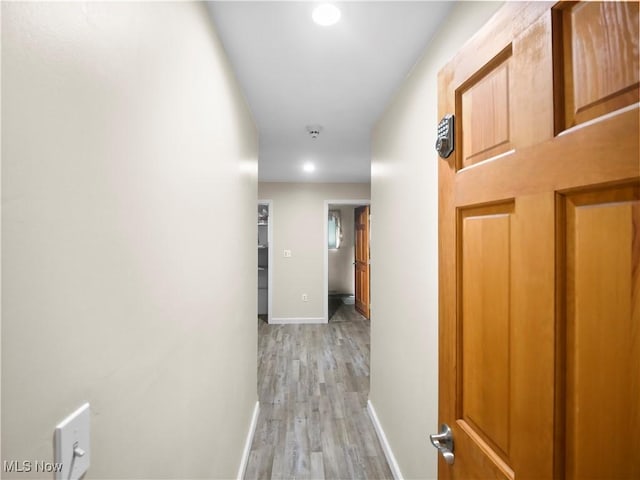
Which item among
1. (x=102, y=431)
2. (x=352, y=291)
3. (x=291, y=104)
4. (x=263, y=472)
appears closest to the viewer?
(x=102, y=431)

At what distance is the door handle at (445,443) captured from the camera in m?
0.93

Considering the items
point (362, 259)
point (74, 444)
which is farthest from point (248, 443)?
point (362, 259)

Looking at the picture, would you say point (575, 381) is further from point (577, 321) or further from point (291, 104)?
point (291, 104)

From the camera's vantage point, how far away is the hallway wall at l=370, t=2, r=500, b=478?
1404mm

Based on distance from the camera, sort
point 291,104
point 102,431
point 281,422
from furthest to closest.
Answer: point 281,422 → point 291,104 → point 102,431

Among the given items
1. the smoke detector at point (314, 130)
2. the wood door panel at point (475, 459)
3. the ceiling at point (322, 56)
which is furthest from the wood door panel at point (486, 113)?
the smoke detector at point (314, 130)

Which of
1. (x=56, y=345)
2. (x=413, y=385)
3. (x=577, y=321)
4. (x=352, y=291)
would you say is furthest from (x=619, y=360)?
(x=352, y=291)

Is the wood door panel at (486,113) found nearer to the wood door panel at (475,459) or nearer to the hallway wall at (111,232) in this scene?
the wood door panel at (475,459)

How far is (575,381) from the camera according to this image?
581 mm

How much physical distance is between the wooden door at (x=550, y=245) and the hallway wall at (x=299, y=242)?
457 cm

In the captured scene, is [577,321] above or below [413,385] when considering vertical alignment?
above

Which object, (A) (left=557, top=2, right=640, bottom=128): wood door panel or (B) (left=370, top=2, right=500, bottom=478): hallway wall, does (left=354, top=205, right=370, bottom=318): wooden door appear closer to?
(B) (left=370, top=2, right=500, bottom=478): hallway wall

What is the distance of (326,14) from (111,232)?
1190 millimetres

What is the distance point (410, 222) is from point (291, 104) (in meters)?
1.18
